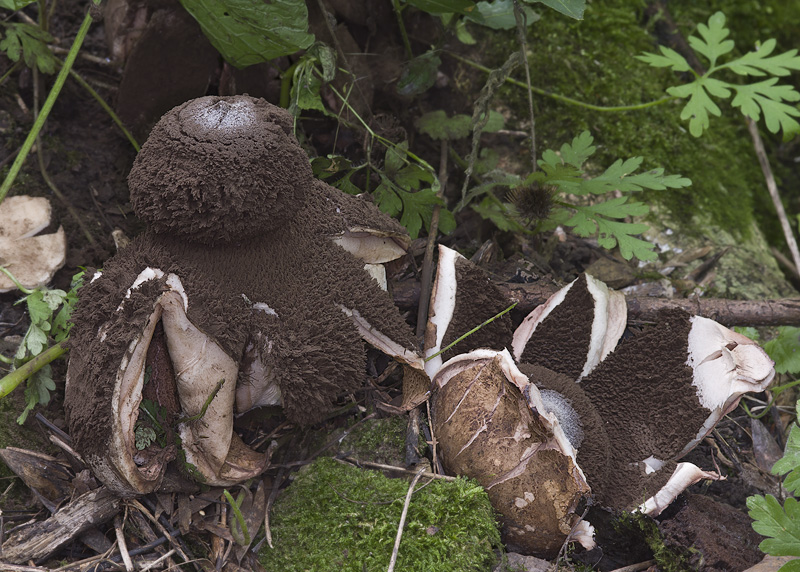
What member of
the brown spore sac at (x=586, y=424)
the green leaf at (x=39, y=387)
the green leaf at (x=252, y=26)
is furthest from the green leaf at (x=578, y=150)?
the green leaf at (x=39, y=387)

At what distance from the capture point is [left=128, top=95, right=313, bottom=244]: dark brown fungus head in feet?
5.32

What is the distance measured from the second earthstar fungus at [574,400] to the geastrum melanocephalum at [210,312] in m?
0.31

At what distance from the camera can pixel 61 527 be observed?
5.63 feet

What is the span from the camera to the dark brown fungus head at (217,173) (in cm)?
162

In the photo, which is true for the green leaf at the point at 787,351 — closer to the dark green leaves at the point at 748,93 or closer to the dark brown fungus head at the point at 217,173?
the dark green leaves at the point at 748,93

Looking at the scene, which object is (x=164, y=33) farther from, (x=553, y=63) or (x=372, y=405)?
(x=553, y=63)

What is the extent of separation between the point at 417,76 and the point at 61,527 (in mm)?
1887

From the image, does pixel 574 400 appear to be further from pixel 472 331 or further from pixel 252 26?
pixel 252 26

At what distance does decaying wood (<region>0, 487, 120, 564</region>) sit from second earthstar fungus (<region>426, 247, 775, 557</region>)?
0.90 metres

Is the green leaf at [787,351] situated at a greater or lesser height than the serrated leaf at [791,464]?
lesser

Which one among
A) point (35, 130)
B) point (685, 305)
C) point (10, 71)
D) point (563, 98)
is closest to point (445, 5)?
point (563, 98)

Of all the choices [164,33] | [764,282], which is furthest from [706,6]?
[164,33]

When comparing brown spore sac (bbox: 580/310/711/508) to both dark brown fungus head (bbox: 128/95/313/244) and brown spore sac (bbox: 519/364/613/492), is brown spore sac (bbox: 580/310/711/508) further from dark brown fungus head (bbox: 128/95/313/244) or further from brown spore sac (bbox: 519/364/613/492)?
dark brown fungus head (bbox: 128/95/313/244)

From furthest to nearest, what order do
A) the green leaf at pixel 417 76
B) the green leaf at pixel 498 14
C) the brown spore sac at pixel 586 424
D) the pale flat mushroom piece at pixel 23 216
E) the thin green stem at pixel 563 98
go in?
the thin green stem at pixel 563 98 < the green leaf at pixel 498 14 < the green leaf at pixel 417 76 < the pale flat mushroom piece at pixel 23 216 < the brown spore sac at pixel 586 424
